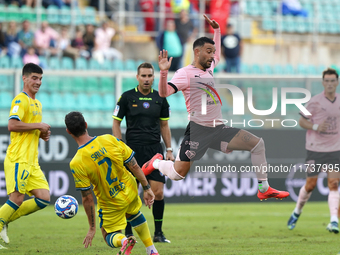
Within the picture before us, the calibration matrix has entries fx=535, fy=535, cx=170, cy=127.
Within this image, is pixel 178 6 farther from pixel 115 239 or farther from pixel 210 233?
pixel 115 239

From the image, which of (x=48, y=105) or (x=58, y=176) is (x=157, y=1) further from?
(x=58, y=176)

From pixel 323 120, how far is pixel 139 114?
339 centimetres

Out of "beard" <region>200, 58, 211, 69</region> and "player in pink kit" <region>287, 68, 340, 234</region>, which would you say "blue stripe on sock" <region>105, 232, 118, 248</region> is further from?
"player in pink kit" <region>287, 68, 340, 234</region>

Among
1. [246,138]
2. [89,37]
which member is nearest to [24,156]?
[246,138]

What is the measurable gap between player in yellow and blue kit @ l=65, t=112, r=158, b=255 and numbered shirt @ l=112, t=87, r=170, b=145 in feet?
7.07

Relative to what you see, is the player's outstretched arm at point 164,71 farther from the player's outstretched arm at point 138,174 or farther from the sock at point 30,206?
the sock at point 30,206

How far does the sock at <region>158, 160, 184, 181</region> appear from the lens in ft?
23.8

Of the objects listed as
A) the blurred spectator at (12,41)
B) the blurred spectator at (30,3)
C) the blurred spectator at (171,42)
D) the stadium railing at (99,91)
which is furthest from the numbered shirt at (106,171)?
the blurred spectator at (30,3)

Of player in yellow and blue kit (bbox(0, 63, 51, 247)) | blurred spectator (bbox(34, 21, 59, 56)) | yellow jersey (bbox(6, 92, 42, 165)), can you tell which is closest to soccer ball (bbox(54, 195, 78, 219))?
player in yellow and blue kit (bbox(0, 63, 51, 247))

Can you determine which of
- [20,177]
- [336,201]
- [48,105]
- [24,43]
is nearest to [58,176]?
[48,105]

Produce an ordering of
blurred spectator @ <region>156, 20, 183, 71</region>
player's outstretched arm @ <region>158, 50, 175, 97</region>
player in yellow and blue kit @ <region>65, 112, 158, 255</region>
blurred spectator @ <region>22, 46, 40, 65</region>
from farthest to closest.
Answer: blurred spectator @ <region>156, 20, 183, 71</region> → blurred spectator @ <region>22, 46, 40, 65</region> → player's outstretched arm @ <region>158, 50, 175, 97</region> → player in yellow and blue kit @ <region>65, 112, 158, 255</region>

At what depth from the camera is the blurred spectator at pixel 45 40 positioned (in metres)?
15.5

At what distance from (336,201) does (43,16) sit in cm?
1168

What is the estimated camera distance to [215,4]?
59.9 feet
